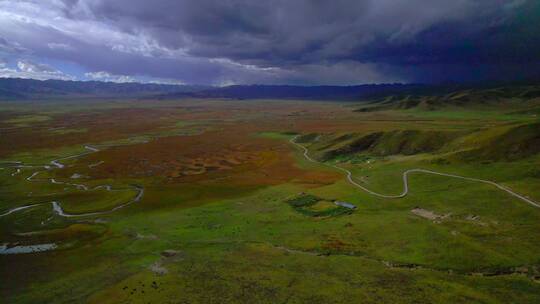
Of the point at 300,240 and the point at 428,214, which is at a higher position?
the point at 428,214

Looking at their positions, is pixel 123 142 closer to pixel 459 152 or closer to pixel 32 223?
pixel 32 223

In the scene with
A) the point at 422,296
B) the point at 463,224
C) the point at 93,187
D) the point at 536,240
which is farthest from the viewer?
the point at 93,187

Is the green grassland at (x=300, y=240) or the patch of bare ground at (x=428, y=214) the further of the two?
the patch of bare ground at (x=428, y=214)

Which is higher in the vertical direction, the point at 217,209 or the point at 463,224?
the point at 463,224

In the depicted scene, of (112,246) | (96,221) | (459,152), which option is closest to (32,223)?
(96,221)

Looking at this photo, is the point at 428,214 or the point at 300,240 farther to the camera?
the point at 428,214

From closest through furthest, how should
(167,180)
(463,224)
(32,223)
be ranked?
1. (463,224)
2. (32,223)
3. (167,180)

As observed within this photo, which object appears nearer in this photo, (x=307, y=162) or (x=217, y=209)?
(x=217, y=209)

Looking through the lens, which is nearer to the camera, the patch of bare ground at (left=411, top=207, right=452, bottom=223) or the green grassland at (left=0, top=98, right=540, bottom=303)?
the green grassland at (left=0, top=98, right=540, bottom=303)
